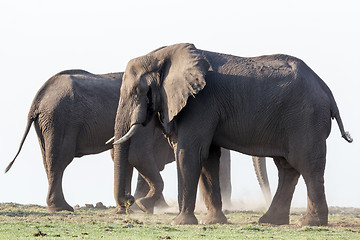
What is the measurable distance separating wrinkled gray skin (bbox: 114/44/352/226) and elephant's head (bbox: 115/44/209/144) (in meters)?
0.02

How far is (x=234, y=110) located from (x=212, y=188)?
1.64 meters

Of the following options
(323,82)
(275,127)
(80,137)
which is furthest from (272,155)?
(80,137)

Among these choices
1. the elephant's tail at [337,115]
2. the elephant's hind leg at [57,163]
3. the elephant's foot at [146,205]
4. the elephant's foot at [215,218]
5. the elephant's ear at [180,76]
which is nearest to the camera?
the elephant's ear at [180,76]

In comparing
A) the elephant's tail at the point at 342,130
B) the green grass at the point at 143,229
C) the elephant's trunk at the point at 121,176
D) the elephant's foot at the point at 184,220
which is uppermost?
the elephant's tail at the point at 342,130

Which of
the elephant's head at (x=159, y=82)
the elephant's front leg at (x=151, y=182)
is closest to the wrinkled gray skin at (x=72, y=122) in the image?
the elephant's front leg at (x=151, y=182)

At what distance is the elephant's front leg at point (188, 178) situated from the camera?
15.5 meters

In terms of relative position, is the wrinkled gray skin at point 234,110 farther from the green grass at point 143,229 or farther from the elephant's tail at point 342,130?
the green grass at point 143,229

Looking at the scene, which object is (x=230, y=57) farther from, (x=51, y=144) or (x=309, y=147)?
(x=51, y=144)

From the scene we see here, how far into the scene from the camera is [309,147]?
50.9 feet

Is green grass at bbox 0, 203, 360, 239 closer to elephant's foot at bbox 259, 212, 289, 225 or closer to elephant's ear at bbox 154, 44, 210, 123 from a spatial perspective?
elephant's foot at bbox 259, 212, 289, 225

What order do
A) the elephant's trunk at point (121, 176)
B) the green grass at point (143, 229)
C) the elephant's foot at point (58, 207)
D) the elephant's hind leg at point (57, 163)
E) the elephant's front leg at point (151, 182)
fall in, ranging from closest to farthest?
the green grass at point (143, 229), the elephant's trunk at point (121, 176), the elephant's front leg at point (151, 182), the elephant's foot at point (58, 207), the elephant's hind leg at point (57, 163)

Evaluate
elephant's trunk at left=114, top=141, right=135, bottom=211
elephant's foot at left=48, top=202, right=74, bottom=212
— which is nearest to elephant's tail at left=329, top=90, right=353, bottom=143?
elephant's trunk at left=114, top=141, right=135, bottom=211

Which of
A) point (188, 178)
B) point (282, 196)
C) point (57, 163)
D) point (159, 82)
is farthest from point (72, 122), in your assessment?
point (282, 196)

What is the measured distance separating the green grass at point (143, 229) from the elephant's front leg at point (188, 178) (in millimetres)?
375
